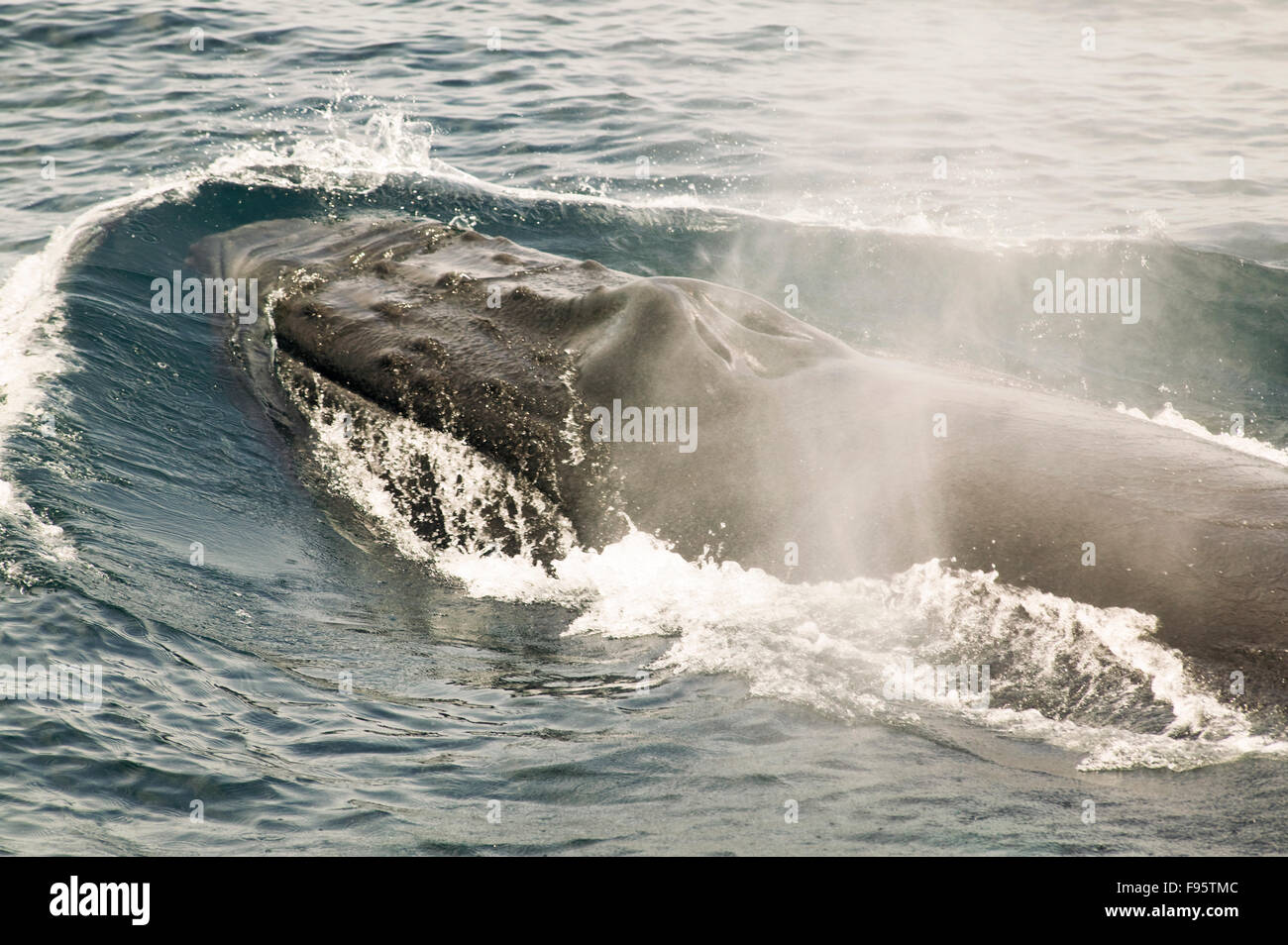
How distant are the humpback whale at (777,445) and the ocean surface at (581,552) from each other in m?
0.24

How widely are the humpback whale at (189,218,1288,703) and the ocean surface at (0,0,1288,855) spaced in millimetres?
236

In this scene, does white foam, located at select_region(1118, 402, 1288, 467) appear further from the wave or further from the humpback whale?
the humpback whale

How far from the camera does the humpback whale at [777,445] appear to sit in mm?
6293

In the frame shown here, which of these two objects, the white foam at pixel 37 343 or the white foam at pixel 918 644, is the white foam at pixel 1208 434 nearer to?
the white foam at pixel 918 644

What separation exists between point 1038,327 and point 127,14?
19.4m

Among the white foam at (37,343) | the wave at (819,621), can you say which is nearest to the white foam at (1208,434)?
the wave at (819,621)

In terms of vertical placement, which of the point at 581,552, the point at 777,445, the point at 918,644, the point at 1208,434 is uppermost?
the point at 777,445

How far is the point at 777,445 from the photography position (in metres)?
7.62

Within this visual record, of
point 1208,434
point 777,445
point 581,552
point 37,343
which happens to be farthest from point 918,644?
point 37,343

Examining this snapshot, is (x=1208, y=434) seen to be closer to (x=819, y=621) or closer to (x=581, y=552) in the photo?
(x=819, y=621)

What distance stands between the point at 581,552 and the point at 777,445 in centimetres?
143

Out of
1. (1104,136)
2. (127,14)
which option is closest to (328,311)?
(1104,136)
